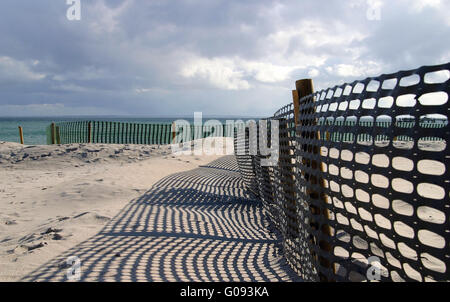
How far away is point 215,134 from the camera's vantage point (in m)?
27.6

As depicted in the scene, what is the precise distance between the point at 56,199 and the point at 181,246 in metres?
4.10

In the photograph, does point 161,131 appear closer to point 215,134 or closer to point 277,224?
point 215,134

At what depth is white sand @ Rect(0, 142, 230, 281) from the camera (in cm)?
396

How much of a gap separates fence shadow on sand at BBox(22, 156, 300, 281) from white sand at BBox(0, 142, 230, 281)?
0.98 ft

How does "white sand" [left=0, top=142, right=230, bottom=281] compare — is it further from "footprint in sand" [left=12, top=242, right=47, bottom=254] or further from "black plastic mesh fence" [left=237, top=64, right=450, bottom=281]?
"black plastic mesh fence" [left=237, top=64, right=450, bottom=281]

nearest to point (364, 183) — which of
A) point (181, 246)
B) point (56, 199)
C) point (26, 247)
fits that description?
point (181, 246)

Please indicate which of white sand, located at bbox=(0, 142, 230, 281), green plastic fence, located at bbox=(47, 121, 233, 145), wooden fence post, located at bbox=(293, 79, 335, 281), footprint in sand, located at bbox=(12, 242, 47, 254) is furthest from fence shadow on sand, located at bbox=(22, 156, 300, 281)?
green plastic fence, located at bbox=(47, 121, 233, 145)

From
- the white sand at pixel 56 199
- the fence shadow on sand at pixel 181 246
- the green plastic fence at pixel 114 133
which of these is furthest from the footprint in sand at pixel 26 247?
the green plastic fence at pixel 114 133

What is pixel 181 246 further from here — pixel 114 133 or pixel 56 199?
pixel 114 133

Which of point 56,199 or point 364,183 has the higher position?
point 364,183

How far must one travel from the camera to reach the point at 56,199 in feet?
22.6

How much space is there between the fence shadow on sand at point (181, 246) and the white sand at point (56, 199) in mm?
299

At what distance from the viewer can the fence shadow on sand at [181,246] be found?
3338mm

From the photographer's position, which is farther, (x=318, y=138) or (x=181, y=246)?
(x=181, y=246)
